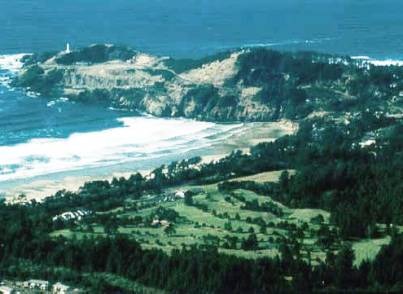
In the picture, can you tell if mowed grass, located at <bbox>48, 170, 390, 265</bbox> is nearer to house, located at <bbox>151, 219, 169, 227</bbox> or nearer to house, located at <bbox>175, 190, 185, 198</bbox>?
house, located at <bbox>151, 219, 169, 227</bbox>

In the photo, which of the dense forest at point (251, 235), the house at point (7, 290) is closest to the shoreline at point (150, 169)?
the dense forest at point (251, 235)

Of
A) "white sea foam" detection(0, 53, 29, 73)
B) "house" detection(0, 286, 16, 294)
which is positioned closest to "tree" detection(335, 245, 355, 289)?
"house" detection(0, 286, 16, 294)

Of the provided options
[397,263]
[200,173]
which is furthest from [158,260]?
[200,173]

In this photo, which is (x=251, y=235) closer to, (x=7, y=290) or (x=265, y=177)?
(x=7, y=290)

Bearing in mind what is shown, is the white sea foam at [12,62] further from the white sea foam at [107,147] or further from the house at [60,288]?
the house at [60,288]

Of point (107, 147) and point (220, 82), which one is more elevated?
point (220, 82)

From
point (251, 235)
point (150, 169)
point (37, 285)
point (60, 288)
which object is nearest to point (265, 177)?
point (150, 169)
